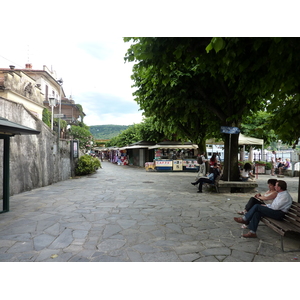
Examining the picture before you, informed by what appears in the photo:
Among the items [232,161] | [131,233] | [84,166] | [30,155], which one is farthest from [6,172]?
[84,166]

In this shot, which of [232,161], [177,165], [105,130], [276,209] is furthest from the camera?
[105,130]

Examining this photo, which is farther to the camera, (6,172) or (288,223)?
(6,172)

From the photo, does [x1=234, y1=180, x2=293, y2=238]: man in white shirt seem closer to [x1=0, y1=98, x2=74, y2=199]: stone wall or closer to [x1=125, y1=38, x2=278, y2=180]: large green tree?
[x1=125, y1=38, x2=278, y2=180]: large green tree

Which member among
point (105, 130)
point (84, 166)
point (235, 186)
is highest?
point (105, 130)

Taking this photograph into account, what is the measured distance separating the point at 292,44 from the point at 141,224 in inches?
173

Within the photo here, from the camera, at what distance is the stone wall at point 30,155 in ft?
26.8

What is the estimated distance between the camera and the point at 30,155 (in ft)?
30.3

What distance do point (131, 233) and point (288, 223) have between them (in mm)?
2913

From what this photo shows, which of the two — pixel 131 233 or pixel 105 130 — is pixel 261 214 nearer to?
pixel 131 233

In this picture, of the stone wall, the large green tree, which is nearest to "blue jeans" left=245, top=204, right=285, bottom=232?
the large green tree

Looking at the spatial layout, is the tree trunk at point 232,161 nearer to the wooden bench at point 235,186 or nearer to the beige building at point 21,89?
the wooden bench at point 235,186

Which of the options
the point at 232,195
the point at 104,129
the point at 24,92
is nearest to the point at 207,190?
the point at 232,195

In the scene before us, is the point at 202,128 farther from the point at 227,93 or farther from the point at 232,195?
the point at 232,195

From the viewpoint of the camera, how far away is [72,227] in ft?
15.8
